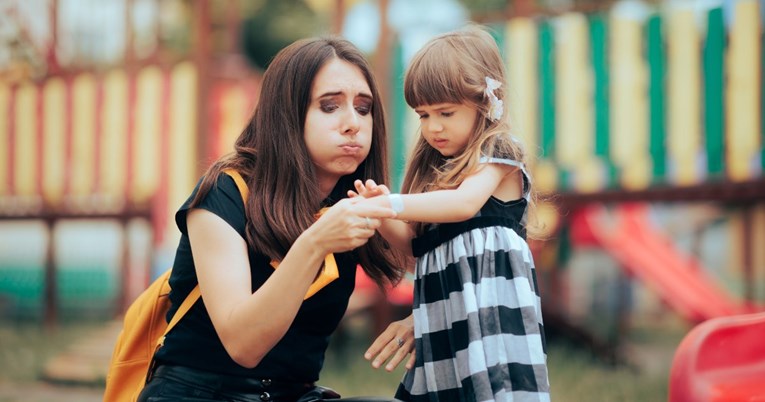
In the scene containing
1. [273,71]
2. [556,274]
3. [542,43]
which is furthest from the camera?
[556,274]

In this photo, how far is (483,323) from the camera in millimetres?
2250

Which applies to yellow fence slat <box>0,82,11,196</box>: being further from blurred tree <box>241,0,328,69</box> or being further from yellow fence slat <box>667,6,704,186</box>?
blurred tree <box>241,0,328,69</box>

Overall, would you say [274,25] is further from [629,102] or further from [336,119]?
[336,119]

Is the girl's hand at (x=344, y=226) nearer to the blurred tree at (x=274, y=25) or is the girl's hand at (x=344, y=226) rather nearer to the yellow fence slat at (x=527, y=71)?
the yellow fence slat at (x=527, y=71)

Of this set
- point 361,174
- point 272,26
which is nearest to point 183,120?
point 361,174

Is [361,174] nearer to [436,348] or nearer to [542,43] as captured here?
[436,348]

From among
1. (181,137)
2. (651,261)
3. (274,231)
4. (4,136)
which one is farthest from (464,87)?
(4,136)

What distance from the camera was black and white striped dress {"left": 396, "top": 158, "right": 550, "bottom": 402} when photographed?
7.28 feet

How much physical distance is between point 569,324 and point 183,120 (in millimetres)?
4041

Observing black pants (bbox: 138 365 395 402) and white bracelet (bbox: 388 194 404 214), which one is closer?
white bracelet (bbox: 388 194 404 214)

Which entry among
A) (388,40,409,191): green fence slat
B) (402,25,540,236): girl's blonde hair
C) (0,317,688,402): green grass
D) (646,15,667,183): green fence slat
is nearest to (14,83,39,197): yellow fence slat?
(0,317,688,402): green grass

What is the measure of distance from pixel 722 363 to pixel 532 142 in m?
4.08

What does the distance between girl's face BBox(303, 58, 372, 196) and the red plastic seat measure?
142 centimetres

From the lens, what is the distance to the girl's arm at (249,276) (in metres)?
2.06
